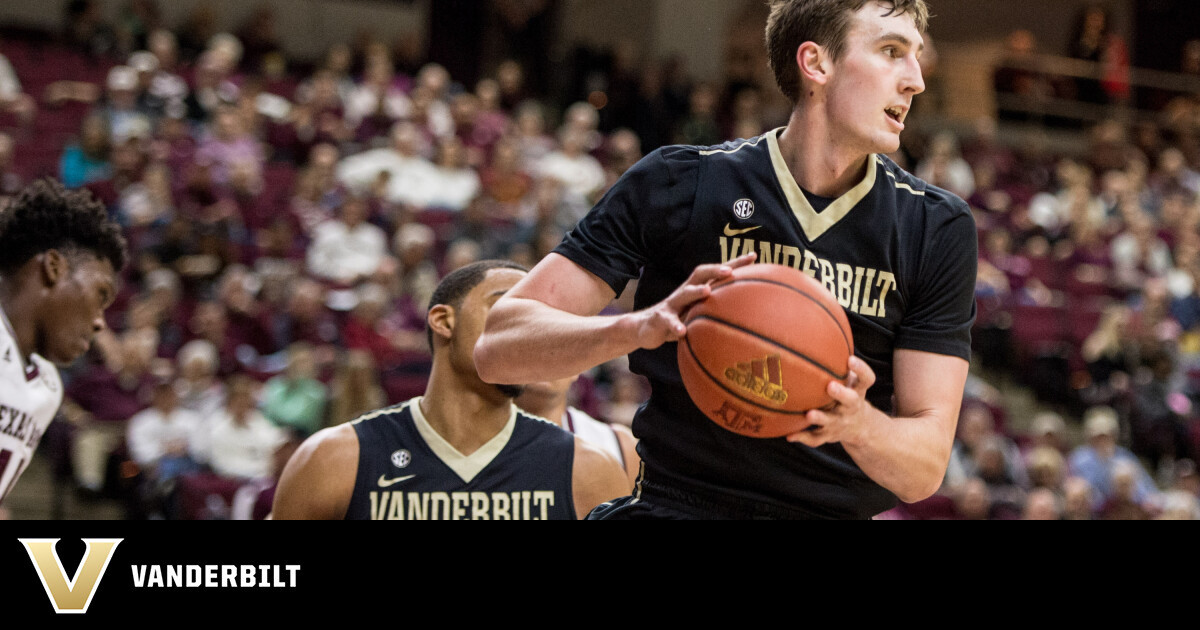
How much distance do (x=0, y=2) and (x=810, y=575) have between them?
42.2 feet

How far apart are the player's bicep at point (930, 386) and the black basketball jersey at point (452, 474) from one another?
1.30m

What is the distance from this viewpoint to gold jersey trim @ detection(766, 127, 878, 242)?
2434mm

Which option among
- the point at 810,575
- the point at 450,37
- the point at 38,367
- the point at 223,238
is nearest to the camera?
the point at 810,575

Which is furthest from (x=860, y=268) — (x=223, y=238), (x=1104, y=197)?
(x=1104, y=197)

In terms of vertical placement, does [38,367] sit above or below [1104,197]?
above

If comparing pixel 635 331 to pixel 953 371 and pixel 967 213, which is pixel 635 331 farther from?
pixel 967 213

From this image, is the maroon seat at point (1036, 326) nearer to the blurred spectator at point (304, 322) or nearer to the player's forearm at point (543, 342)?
the blurred spectator at point (304, 322)

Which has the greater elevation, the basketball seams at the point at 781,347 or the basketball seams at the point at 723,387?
the basketball seams at the point at 781,347

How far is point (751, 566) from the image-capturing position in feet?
7.44

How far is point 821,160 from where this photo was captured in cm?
248

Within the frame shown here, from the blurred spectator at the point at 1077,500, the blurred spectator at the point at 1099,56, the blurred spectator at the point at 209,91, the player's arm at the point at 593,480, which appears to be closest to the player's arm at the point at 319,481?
the player's arm at the point at 593,480

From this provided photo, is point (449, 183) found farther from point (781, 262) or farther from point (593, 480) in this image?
point (781, 262)

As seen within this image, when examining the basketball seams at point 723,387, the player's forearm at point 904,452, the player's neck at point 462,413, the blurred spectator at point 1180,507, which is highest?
the basketball seams at point 723,387

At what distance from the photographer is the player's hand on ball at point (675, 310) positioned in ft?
6.68
